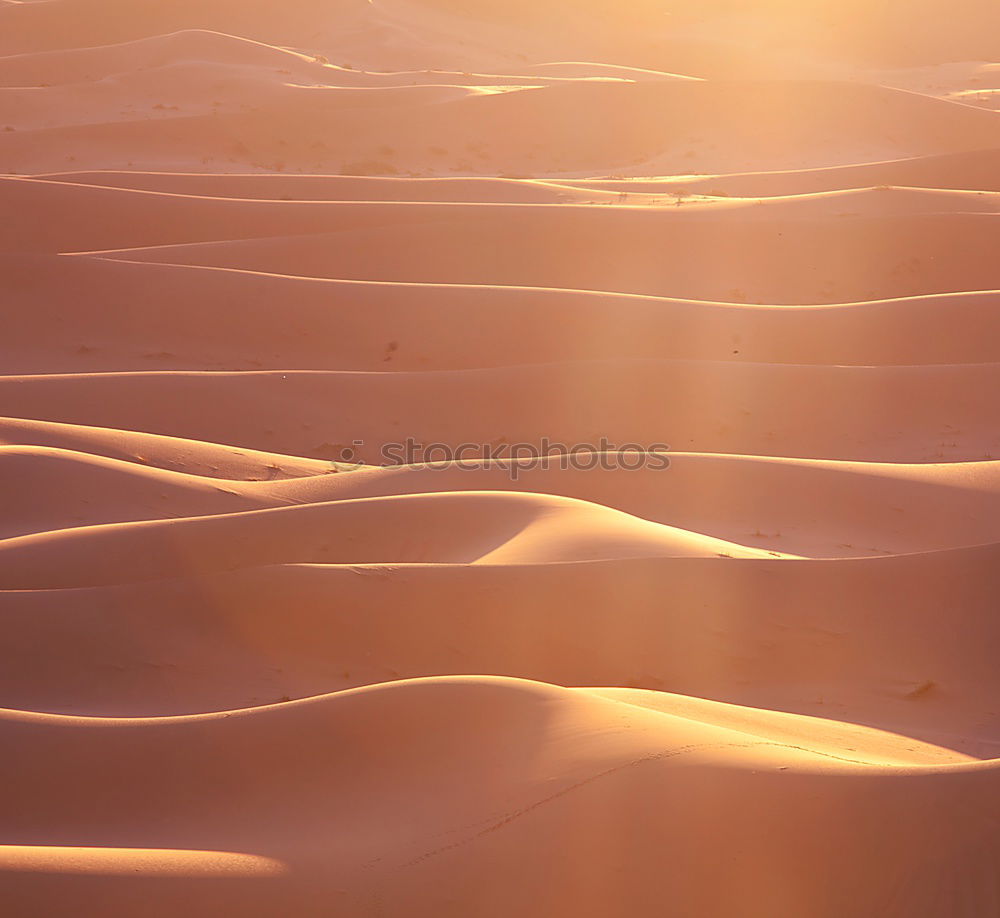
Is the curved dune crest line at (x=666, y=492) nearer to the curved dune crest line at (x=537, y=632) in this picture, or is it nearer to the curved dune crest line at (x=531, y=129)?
the curved dune crest line at (x=537, y=632)

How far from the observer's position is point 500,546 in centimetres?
546

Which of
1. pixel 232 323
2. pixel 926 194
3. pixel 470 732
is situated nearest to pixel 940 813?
pixel 470 732

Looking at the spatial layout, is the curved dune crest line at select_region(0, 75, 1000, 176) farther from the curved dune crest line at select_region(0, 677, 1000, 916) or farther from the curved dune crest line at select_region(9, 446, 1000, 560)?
the curved dune crest line at select_region(0, 677, 1000, 916)

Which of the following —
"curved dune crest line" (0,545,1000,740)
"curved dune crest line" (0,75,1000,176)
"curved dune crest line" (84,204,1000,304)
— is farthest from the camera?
"curved dune crest line" (0,75,1000,176)

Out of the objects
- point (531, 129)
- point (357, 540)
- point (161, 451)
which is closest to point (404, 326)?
point (161, 451)

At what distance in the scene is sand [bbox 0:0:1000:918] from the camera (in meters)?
3.04

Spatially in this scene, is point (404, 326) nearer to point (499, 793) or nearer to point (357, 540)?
point (357, 540)

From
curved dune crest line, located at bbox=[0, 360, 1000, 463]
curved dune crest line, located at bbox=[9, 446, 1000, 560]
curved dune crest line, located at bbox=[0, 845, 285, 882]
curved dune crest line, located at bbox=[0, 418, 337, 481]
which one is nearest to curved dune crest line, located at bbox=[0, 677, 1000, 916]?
curved dune crest line, located at bbox=[0, 845, 285, 882]

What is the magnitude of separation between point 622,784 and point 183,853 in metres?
1.35

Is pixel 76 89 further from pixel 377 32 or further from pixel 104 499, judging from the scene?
pixel 104 499

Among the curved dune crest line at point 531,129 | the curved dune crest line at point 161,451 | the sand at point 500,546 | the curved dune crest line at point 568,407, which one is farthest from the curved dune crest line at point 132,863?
the curved dune crest line at point 531,129

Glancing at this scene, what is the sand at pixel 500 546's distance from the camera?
3.04m

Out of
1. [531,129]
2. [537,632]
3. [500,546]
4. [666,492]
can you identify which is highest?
[531,129]

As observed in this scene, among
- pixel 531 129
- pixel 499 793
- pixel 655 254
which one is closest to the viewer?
pixel 499 793
